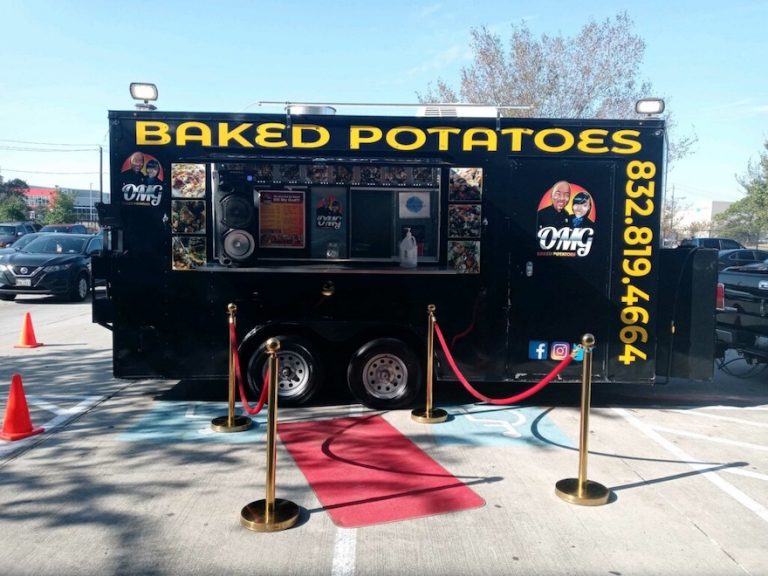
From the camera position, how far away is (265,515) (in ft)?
14.0

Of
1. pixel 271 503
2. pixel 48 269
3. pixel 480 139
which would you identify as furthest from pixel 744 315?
pixel 48 269

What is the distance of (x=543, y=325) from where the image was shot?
6.83 metres

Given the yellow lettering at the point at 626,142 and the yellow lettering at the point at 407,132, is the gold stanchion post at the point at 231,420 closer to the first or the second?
the yellow lettering at the point at 407,132

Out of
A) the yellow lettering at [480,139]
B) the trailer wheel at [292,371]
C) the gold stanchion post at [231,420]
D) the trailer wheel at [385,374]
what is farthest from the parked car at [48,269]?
the yellow lettering at [480,139]

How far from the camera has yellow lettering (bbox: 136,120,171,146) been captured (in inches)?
263

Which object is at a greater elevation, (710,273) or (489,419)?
(710,273)

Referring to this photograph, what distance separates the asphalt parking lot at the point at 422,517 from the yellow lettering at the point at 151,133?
2.86 metres

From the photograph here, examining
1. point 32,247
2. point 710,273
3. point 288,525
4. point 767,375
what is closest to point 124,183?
point 288,525

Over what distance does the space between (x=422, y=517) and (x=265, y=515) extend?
3.50 feet

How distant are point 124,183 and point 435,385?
14.2ft

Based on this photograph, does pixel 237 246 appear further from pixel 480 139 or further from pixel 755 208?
pixel 755 208

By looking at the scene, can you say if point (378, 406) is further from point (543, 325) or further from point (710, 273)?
point (710, 273)

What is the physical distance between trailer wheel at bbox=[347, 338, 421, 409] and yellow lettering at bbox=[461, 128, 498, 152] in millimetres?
2203

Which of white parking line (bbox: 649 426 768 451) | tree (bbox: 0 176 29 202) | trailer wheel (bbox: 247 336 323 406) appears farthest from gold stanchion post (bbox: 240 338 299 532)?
tree (bbox: 0 176 29 202)
